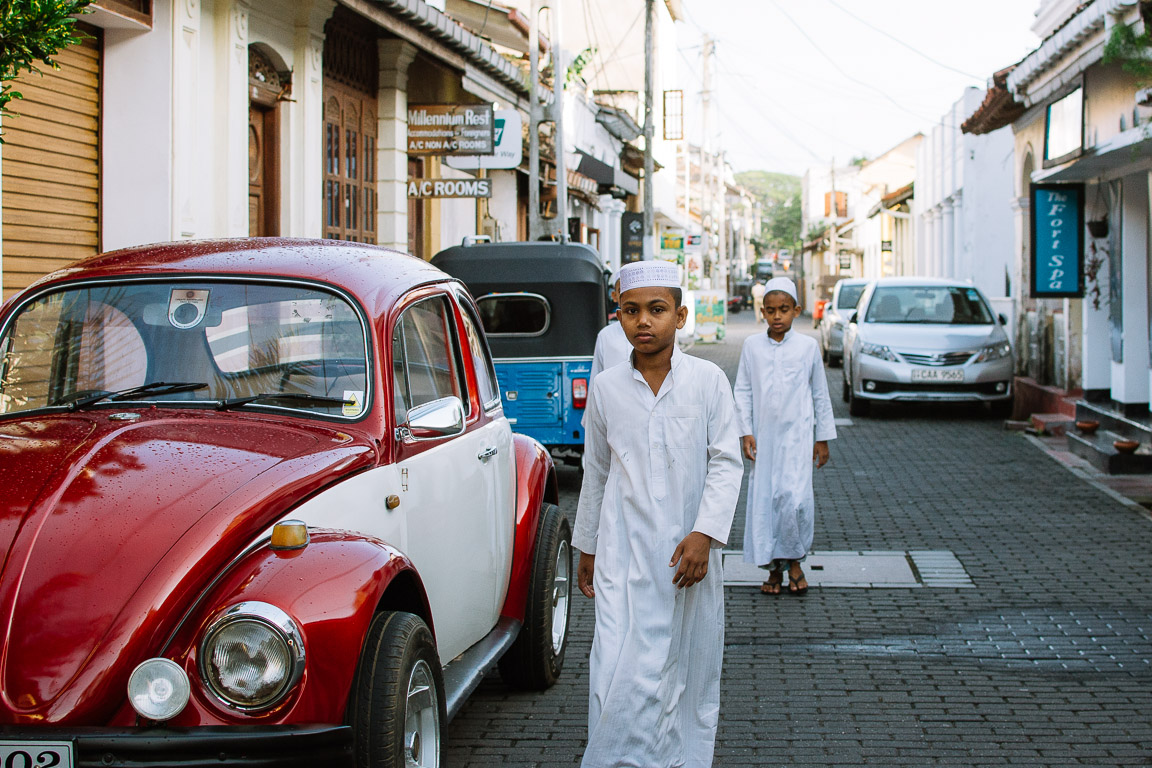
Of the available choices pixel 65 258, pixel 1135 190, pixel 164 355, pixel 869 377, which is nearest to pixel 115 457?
pixel 164 355

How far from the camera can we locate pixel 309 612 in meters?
3.14

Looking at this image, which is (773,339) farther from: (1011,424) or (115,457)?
(1011,424)

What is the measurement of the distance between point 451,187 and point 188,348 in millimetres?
12233

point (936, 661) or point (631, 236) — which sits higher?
point (631, 236)

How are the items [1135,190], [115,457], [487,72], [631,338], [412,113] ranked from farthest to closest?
[487,72] → [412,113] → [1135,190] → [631,338] → [115,457]

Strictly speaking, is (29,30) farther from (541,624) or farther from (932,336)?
(932,336)

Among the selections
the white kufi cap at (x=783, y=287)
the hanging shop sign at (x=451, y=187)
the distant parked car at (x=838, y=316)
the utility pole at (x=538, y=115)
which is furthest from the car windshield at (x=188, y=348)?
the distant parked car at (x=838, y=316)

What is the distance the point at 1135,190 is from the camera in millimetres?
14625

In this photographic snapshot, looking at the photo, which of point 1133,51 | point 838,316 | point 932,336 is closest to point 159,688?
point 1133,51

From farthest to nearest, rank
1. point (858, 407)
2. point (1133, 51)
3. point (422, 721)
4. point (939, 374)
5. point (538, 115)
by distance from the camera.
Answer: point (538, 115)
point (858, 407)
point (939, 374)
point (1133, 51)
point (422, 721)

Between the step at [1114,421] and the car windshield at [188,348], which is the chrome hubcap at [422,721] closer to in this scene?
→ the car windshield at [188,348]

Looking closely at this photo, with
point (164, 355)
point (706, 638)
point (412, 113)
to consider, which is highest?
point (412, 113)

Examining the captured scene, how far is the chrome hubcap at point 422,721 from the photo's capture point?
11.9 feet

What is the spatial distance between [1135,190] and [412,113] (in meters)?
8.95
